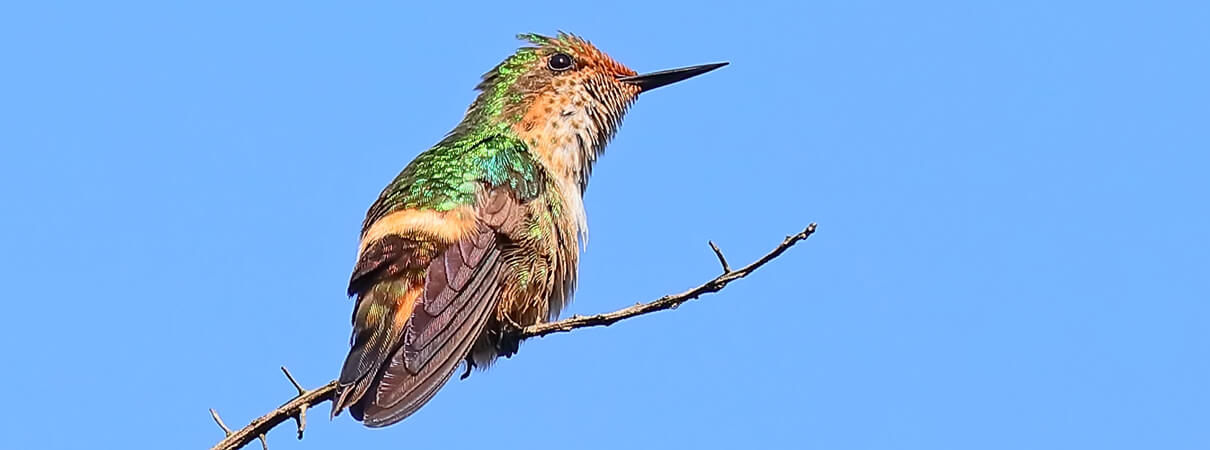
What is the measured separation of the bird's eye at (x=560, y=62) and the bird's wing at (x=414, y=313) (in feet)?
4.64

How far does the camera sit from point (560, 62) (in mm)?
7508

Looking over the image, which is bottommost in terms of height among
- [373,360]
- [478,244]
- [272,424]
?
[272,424]

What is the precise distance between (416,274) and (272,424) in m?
1.26

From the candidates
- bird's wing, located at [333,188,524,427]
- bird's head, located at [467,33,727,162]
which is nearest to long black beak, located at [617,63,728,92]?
bird's head, located at [467,33,727,162]

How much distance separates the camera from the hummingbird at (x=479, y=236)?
226 inches

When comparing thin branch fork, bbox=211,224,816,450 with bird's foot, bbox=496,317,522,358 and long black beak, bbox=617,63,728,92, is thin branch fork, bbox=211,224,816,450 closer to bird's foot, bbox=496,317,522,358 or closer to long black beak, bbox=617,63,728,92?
bird's foot, bbox=496,317,522,358

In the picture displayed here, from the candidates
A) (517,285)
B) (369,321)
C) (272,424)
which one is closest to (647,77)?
(517,285)

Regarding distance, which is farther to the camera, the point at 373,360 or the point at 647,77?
the point at 647,77

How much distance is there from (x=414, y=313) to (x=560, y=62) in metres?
2.14

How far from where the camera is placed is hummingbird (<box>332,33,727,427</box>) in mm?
5746

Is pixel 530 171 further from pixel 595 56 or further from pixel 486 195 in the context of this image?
pixel 595 56

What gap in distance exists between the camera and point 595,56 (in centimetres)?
764

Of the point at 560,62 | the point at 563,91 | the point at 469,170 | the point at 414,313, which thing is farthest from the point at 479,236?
the point at 560,62

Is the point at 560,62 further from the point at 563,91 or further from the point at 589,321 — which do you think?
the point at 589,321
